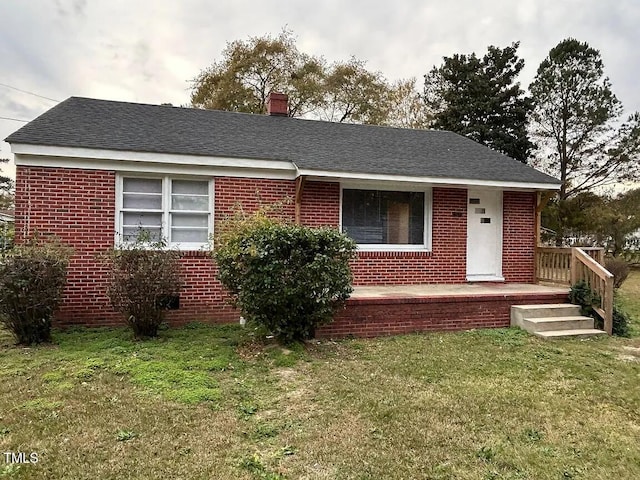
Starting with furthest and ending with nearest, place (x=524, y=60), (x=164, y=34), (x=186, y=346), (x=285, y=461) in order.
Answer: (x=524, y=60)
(x=164, y=34)
(x=186, y=346)
(x=285, y=461)

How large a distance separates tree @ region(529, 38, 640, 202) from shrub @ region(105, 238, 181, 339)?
930 inches

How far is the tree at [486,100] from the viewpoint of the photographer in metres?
25.9

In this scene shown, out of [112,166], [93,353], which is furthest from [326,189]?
[93,353]

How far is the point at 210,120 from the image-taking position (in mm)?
10352

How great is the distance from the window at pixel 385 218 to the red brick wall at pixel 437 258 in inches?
8.5

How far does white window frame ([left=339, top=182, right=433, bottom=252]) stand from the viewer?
30.1 feet

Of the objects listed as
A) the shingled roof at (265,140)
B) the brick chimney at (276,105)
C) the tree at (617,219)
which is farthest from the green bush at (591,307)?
the tree at (617,219)

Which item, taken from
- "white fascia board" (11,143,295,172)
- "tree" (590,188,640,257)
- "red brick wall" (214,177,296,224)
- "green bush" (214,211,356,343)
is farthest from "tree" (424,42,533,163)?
"green bush" (214,211,356,343)

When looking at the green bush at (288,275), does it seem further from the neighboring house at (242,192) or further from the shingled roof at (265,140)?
the shingled roof at (265,140)

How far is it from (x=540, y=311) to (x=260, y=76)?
81.3 ft

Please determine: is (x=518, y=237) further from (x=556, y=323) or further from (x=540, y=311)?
(x=556, y=323)

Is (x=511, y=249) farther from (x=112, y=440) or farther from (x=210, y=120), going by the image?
(x=112, y=440)

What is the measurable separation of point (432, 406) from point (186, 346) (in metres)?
3.70

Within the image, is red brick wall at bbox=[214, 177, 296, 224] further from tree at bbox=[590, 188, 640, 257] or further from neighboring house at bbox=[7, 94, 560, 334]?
tree at bbox=[590, 188, 640, 257]
